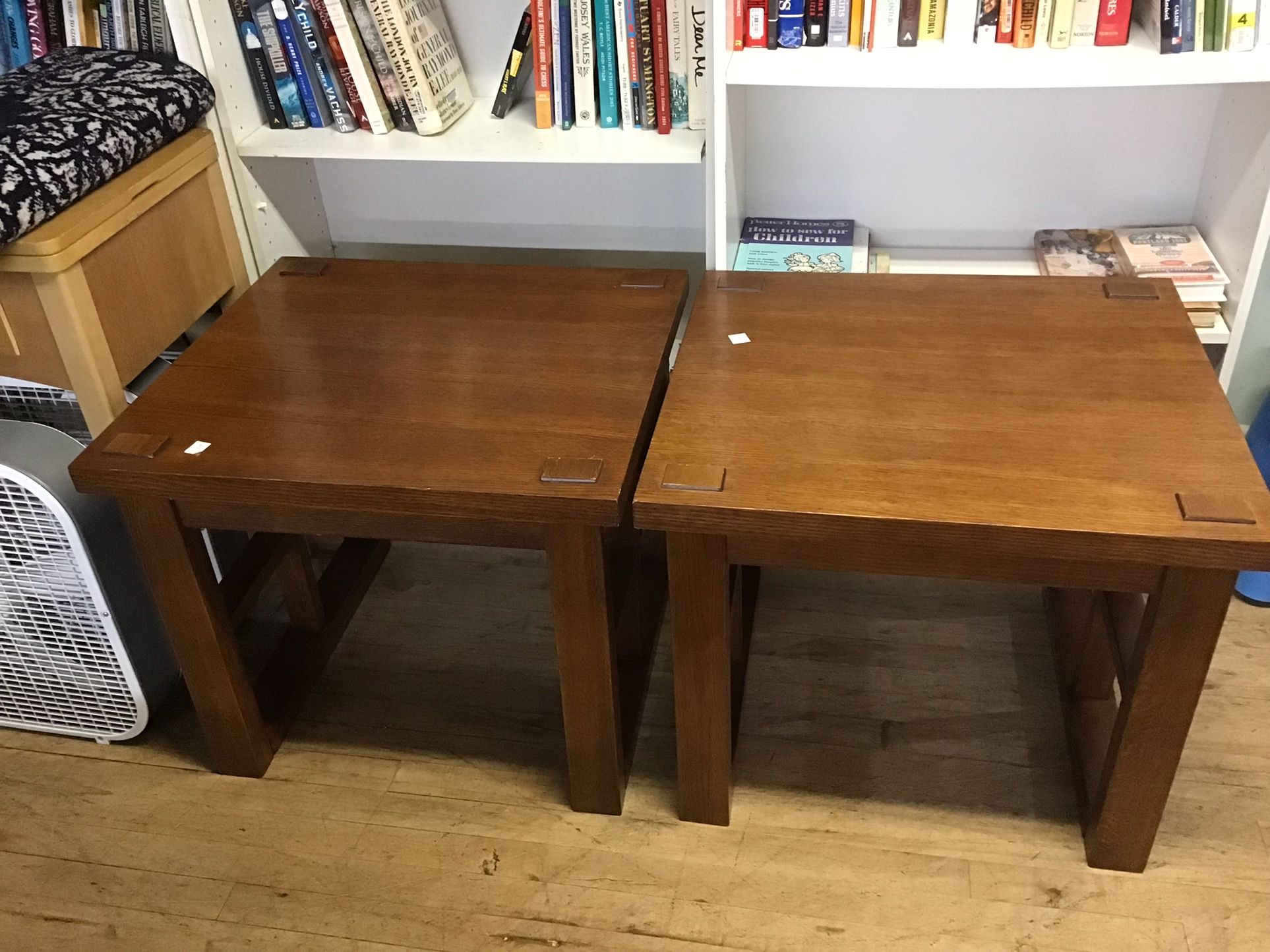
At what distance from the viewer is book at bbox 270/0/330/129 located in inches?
64.2

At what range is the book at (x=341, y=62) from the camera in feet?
5.32

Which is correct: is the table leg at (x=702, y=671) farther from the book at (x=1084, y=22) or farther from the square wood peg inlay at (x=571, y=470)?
the book at (x=1084, y=22)

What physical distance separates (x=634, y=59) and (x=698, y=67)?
0.09 meters

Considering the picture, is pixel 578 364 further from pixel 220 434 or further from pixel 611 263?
pixel 611 263

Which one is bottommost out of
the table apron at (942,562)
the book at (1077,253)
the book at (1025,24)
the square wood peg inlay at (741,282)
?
the table apron at (942,562)

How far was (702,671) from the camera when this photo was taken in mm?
1320

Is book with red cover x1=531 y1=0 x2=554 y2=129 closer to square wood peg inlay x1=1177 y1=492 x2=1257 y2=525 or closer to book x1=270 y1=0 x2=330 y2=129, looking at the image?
book x1=270 y1=0 x2=330 y2=129

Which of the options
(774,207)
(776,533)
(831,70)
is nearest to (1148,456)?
(776,533)

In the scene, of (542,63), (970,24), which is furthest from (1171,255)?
(542,63)

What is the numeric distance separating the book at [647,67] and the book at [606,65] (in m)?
0.04

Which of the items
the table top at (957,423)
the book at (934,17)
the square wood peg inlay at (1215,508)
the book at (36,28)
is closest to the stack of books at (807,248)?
the table top at (957,423)

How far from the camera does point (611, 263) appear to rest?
1.94 meters

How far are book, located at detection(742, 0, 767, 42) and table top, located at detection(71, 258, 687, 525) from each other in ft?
1.05

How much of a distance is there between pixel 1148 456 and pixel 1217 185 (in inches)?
26.8
